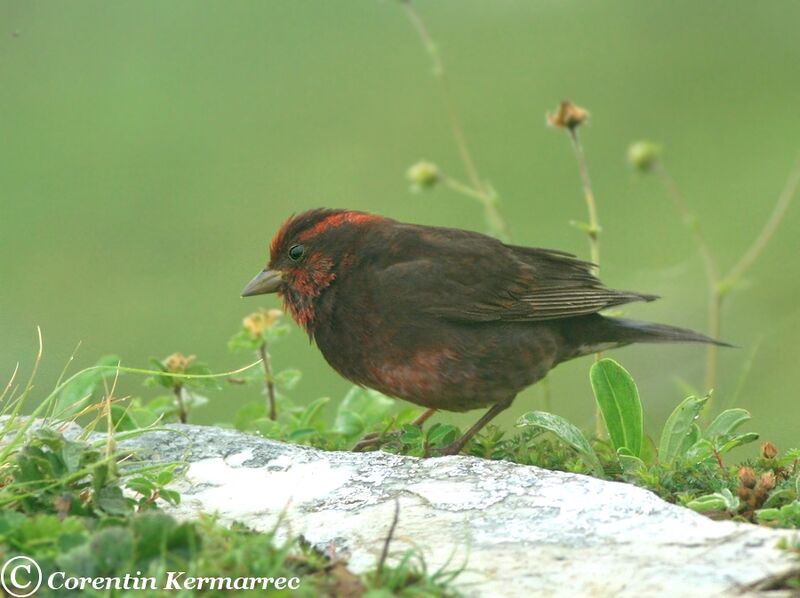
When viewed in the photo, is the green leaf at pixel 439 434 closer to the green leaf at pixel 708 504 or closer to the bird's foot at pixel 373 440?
the bird's foot at pixel 373 440

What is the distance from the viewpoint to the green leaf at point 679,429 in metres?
4.46

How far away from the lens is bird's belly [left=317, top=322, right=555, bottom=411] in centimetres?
518

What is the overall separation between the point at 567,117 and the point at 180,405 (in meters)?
2.02

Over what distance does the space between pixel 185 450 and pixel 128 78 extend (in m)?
9.02

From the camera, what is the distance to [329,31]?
46.9 feet

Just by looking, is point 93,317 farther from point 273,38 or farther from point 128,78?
point 273,38

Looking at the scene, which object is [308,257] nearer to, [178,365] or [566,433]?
[178,365]

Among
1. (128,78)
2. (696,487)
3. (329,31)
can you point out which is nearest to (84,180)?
(128,78)

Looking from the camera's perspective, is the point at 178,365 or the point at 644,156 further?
the point at 644,156

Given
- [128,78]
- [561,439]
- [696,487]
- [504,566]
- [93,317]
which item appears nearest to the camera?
[504,566]

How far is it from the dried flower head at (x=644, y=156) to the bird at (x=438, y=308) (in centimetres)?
62

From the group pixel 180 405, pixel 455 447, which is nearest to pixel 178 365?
pixel 180 405

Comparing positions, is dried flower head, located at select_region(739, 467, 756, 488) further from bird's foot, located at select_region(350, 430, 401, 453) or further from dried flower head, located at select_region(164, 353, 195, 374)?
dried flower head, located at select_region(164, 353, 195, 374)

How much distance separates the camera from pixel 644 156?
6160mm
